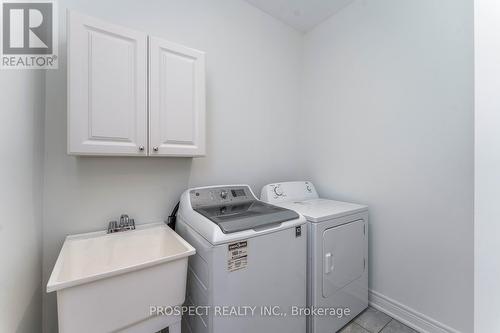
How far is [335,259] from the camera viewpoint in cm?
156

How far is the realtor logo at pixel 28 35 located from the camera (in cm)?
100

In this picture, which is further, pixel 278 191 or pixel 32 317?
pixel 278 191

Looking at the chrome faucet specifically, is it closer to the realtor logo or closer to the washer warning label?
the washer warning label

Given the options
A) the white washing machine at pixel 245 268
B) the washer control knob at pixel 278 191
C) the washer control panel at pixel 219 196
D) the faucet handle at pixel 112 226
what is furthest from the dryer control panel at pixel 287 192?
the faucet handle at pixel 112 226

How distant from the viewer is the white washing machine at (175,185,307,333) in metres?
1.10

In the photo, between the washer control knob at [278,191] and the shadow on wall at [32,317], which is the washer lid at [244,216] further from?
the shadow on wall at [32,317]

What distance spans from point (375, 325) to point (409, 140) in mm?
1481

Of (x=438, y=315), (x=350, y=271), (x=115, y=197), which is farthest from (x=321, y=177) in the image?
(x=115, y=197)

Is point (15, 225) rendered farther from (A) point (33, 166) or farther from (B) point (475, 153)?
(B) point (475, 153)

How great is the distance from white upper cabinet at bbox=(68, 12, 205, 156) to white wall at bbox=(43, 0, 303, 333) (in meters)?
0.28

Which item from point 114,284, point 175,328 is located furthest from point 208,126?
point 175,328

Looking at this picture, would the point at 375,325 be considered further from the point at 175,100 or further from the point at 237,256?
the point at 175,100

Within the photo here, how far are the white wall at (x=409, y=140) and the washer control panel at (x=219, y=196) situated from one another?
3.32 feet

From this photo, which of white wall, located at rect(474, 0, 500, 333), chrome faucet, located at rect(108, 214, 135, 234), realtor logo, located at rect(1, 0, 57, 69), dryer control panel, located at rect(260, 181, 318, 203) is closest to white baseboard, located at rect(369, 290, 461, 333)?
white wall, located at rect(474, 0, 500, 333)
